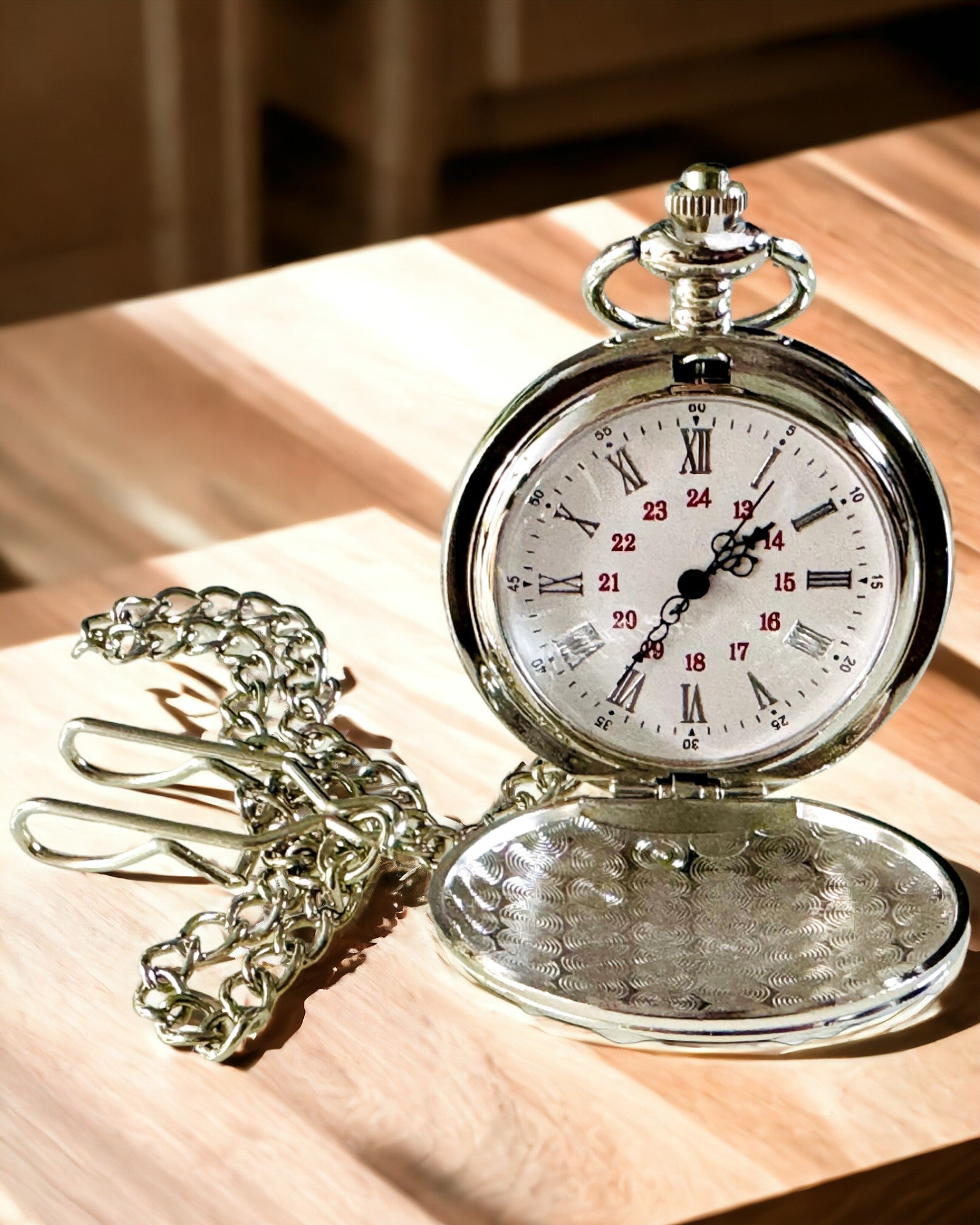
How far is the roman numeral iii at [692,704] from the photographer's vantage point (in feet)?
3.71

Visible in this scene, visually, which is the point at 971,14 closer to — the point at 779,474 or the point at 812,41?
the point at 812,41

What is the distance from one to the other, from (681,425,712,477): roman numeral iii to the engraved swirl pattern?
22cm

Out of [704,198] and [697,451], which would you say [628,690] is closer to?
[697,451]

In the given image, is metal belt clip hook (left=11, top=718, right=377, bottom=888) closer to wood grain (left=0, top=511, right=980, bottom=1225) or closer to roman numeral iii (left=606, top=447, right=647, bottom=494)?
wood grain (left=0, top=511, right=980, bottom=1225)

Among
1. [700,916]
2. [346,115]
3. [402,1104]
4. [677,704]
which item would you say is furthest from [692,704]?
[346,115]

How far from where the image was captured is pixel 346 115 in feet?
12.8

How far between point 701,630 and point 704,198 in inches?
9.3

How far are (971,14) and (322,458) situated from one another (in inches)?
121

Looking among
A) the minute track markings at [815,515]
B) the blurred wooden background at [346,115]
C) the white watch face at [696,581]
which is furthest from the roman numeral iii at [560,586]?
the blurred wooden background at [346,115]

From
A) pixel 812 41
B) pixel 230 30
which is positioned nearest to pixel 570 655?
pixel 230 30

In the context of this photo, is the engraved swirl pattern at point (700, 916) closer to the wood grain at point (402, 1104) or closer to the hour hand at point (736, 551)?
the wood grain at point (402, 1104)

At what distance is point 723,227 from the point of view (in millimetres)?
1084

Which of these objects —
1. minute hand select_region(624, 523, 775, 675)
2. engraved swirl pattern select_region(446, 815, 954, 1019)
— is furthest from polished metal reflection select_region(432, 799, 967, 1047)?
minute hand select_region(624, 523, 775, 675)

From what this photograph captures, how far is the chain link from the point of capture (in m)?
1.10
